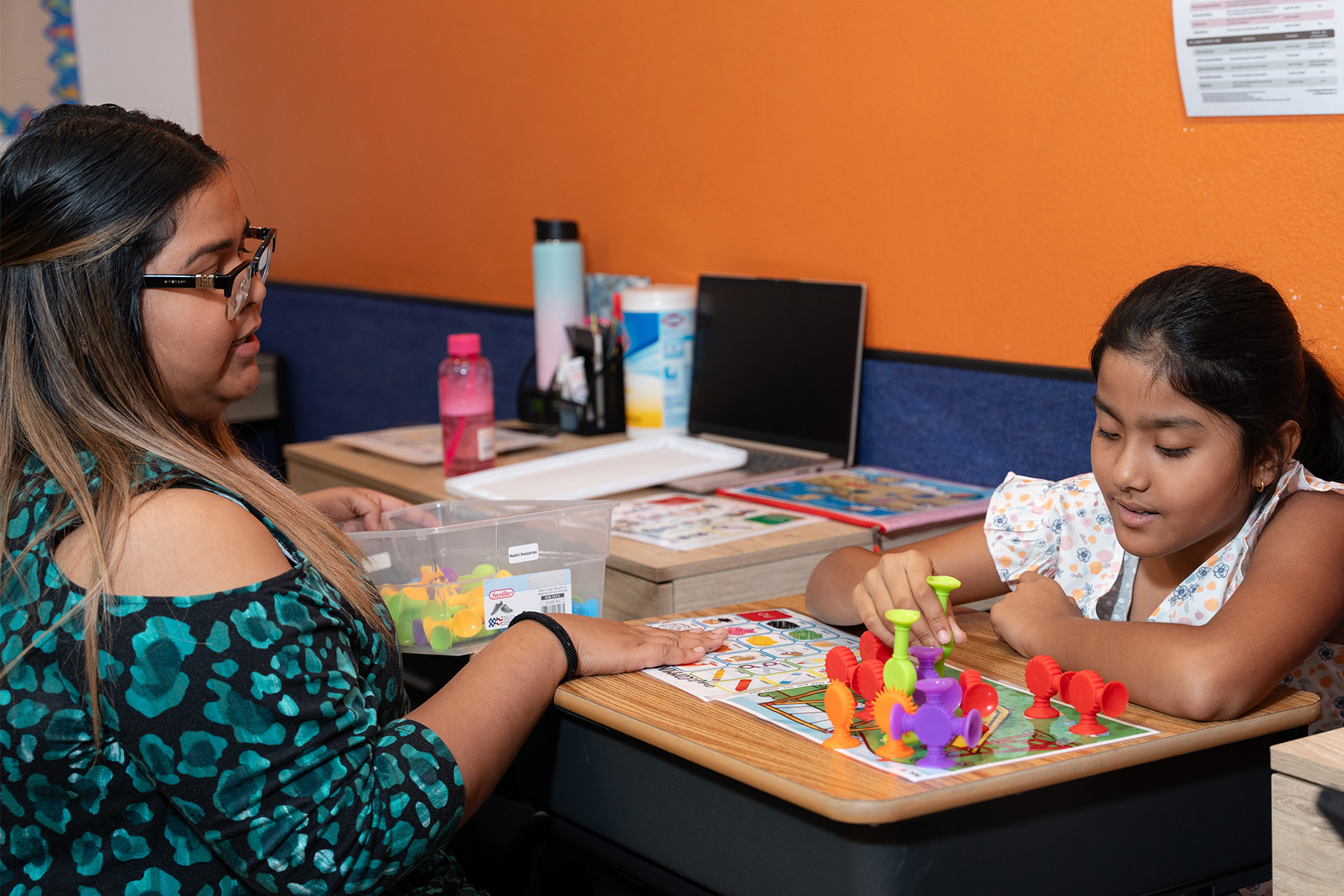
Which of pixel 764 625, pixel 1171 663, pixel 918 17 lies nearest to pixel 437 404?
pixel 918 17

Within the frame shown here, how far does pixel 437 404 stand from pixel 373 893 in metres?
2.18

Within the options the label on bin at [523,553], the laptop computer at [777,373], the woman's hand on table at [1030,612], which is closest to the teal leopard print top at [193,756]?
the label on bin at [523,553]

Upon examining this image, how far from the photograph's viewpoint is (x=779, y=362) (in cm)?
212

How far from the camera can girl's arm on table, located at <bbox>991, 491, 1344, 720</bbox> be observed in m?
1.01

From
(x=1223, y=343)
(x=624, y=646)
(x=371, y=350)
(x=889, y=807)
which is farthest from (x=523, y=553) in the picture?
(x=371, y=350)

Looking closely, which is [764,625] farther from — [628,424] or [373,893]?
[628,424]

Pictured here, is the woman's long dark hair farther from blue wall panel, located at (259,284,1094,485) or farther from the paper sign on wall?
blue wall panel, located at (259,284,1094,485)

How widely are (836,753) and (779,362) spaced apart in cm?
125

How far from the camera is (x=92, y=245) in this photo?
0.97 m

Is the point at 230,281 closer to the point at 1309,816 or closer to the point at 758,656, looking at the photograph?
the point at 758,656

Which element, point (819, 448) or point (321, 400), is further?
point (321, 400)

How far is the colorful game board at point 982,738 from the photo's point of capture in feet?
2.98

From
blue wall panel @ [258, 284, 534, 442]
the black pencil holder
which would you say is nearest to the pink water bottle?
the black pencil holder

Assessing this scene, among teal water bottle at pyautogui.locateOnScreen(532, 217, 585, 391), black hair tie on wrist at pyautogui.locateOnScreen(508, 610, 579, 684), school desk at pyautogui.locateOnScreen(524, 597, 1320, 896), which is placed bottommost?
school desk at pyautogui.locateOnScreen(524, 597, 1320, 896)
